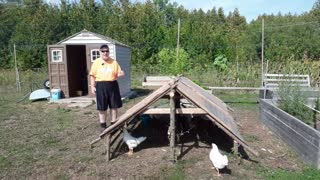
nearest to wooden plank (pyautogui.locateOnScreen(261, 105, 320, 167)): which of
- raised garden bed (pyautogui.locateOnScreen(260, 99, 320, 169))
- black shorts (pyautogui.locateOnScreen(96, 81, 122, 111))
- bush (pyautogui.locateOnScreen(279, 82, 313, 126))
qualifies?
raised garden bed (pyautogui.locateOnScreen(260, 99, 320, 169))

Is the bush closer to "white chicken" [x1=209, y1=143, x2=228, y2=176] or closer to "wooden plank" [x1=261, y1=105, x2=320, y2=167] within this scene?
"wooden plank" [x1=261, y1=105, x2=320, y2=167]

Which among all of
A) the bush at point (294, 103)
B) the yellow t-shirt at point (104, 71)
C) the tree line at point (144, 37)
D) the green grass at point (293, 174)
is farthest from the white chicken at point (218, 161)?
the tree line at point (144, 37)

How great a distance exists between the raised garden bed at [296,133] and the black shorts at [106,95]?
3.14m

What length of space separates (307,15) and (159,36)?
14852 mm

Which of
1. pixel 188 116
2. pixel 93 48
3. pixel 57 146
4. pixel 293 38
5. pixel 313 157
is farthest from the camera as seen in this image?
pixel 293 38

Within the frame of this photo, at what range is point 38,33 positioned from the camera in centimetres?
2342

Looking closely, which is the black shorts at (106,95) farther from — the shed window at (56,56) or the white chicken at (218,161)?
the shed window at (56,56)

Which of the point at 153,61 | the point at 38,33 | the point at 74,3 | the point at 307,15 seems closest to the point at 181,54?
the point at 153,61

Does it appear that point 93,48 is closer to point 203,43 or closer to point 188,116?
point 188,116

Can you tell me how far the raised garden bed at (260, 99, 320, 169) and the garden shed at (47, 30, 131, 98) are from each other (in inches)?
260

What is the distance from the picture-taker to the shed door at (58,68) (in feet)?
42.0

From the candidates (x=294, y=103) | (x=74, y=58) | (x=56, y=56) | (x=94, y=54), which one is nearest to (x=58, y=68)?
(x=56, y=56)

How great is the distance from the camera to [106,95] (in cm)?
655

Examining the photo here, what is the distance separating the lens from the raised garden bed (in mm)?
5102
